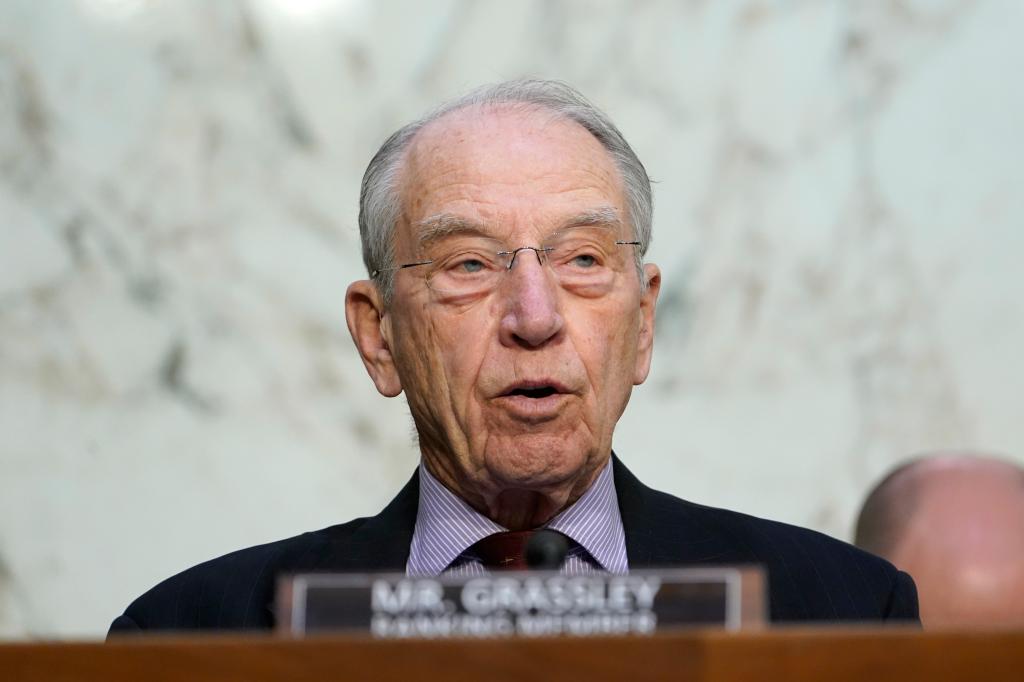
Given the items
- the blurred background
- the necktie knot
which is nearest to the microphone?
the necktie knot

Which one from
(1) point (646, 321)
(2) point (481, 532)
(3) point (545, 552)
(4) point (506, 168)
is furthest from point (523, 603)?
(1) point (646, 321)

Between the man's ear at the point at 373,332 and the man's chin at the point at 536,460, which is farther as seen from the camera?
the man's ear at the point at 373,332

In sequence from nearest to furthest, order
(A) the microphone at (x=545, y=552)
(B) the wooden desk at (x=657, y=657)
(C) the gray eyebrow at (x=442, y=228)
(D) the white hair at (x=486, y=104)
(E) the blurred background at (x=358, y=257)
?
(B) the wooden desk at (x=657, y=657), (A) the microphone at (x=545, y=552), (C) the gray eyebrow at (x=442, y=228), (D) the white hair at (x=486, y=104), (E) the blurred background at (x=358, y=257)

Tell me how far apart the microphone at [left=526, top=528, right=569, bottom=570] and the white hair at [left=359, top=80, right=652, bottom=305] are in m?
0.93

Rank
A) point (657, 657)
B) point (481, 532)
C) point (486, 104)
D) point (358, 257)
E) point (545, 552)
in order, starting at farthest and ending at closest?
point (358, 257)
point (486, 104)
point (481, 532)
point (545, 552)
point (657, 657)

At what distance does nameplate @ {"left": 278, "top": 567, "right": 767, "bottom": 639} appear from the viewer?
1.47 metres

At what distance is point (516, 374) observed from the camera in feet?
7.98

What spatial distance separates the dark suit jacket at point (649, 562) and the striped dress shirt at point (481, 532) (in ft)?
0.09

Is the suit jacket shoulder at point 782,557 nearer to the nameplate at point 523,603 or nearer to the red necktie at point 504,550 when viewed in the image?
the red necktie at point 504,550

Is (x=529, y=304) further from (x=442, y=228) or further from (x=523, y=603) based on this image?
(x=523, y=603)

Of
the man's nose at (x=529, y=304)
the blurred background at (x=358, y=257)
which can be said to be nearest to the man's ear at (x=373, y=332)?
the man's nose at (x=529, y=304)

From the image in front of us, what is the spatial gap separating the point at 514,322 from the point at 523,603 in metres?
0.99

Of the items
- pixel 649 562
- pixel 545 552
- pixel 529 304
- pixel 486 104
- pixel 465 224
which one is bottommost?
pixel 545 552

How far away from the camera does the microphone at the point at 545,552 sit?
5.81 ft
